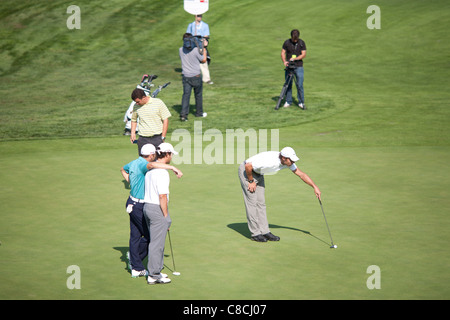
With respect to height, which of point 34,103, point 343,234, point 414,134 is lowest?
point 343,234

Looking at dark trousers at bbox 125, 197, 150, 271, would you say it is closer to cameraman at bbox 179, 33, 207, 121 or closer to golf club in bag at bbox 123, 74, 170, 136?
golf club in bag at bbox 123, 74, 170, 136

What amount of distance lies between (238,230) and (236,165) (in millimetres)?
5050

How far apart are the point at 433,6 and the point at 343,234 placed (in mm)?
26214

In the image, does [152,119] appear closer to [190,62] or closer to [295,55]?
[190,62]

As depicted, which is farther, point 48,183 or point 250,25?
point 250,25

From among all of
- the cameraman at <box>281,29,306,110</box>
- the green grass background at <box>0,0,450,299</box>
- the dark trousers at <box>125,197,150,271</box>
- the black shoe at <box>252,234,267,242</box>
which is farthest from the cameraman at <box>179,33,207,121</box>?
the dark trousers at <box>125,197,150,271</box>

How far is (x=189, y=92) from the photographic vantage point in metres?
20.4

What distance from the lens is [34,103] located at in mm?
23875

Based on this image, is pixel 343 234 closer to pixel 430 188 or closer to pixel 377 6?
pixel 430 188

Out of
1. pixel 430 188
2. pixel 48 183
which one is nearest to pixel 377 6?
pixel 430 188

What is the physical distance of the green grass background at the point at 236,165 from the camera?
9.02 meters

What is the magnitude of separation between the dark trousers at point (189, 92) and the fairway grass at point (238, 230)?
4.56 metres
